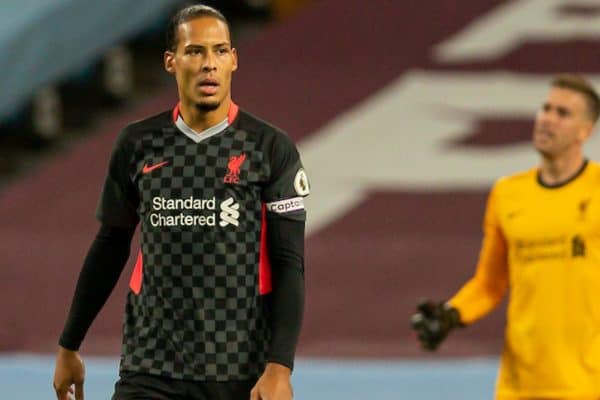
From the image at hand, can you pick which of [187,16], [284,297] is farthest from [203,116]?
[284,297]

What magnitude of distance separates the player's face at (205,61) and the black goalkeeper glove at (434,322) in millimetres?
1787

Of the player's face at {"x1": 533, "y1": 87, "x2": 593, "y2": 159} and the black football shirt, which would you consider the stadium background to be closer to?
the player's face at {"x1": 533, "y1": 87, "x2": 593, "y2": 159}

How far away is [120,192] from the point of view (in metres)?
4.40

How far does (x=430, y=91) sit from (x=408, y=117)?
10.7 inches

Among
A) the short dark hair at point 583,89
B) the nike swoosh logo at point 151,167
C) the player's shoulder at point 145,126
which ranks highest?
the short dark hair at point 583,89

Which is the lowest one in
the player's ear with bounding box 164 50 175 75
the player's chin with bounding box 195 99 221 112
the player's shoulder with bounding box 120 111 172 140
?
the player's shoulder with bounding box 120 111 172 140

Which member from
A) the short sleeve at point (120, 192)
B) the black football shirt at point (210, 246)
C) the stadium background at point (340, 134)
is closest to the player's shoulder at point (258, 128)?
the black football shirt at point (210, 246)

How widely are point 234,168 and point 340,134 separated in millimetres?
6977

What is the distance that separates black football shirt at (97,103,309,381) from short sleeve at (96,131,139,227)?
0.18 ft

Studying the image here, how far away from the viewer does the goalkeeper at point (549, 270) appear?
5.61 m

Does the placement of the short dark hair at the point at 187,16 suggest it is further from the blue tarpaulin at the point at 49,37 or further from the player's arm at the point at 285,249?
the blue tarpaulin at the point at 49,37

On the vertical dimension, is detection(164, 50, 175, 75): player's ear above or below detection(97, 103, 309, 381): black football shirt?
above

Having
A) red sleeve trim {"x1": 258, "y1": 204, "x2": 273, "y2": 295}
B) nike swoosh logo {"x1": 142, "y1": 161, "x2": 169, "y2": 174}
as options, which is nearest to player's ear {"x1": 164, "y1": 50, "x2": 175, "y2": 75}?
nike swoosh logo {"x1": 142, "y1": 161, "x2": 169, "y2": 174}

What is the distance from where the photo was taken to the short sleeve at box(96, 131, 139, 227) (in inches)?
173
